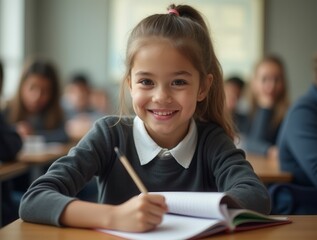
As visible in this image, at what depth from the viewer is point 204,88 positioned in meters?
1.55

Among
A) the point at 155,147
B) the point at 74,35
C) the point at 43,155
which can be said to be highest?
the point at 74,35

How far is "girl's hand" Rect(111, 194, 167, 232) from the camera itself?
3.49 feet

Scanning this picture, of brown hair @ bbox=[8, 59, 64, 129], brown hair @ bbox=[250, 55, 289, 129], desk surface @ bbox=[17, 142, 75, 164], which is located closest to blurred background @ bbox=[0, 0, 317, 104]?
brown hair @ bbox=[250, 55, 289, 129]

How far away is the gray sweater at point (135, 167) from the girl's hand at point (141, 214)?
0.26 metres

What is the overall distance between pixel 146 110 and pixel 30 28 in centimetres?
572

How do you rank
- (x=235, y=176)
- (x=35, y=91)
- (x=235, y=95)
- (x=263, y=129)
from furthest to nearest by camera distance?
(x=235, y=95), (x=263, y=129), (x=35, y=91), (x=235, y=176)

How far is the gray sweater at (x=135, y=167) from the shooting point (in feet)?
4.45

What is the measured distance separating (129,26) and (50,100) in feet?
10.4

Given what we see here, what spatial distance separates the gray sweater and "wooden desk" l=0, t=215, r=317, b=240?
6.9 inches

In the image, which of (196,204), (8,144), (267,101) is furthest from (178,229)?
(267,101)

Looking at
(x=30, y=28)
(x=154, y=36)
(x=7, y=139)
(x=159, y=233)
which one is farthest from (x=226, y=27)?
(x=159, y=233)

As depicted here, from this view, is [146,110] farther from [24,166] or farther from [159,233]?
[24,166]

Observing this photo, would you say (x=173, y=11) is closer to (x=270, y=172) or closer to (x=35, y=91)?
(x=270, y=172)

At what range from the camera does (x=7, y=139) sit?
9.43 feet
